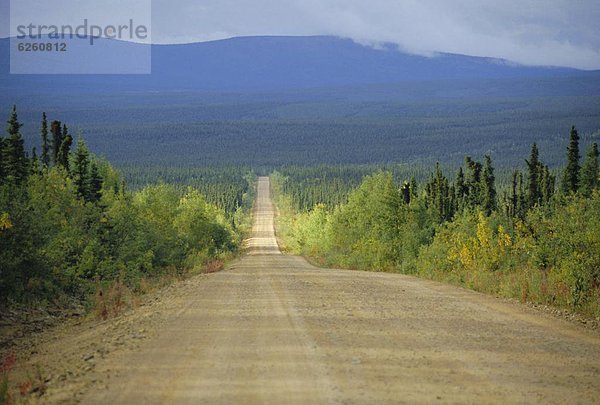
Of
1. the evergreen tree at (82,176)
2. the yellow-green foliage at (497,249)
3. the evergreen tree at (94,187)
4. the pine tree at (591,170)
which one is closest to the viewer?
the yellow-green foliage at (497,249)

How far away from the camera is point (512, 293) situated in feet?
73.0

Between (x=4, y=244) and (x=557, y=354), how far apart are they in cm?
1713

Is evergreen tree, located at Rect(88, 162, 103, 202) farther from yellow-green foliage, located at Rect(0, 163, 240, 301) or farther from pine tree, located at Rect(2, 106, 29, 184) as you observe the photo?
pine tree, located at Rect(2, 106, 29, 184)

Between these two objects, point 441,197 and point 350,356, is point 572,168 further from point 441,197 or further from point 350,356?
point 350,356

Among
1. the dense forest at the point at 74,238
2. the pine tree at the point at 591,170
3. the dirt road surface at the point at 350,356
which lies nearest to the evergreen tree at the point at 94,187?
the dense forest at the point at 74,238

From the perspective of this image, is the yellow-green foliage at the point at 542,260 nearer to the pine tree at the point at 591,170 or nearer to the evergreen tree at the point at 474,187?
the evergreen tree at the point at 474,187

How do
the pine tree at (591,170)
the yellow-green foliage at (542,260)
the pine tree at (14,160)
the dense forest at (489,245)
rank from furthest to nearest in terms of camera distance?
1. the pine tree at (591,170)
2. the pine tree at (14,160)
3. the dense forest at (489,245)
4. the yellow-green foliage at (542,260)

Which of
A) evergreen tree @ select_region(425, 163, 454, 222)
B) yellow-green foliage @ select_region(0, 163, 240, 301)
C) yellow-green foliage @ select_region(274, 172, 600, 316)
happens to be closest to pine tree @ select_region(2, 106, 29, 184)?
yellow-green foliage @ select_region(0, 163, 240, 301)

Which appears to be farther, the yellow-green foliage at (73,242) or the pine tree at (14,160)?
the pine tree at (14,160)

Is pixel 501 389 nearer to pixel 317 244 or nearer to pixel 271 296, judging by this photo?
pixel 271 296

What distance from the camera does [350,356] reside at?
12852 mm

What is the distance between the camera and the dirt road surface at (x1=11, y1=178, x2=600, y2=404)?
10.6m

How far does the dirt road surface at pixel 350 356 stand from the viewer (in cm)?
1064

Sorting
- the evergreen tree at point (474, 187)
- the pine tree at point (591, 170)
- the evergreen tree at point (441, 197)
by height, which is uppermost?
the pine tree at point (591, 170)
